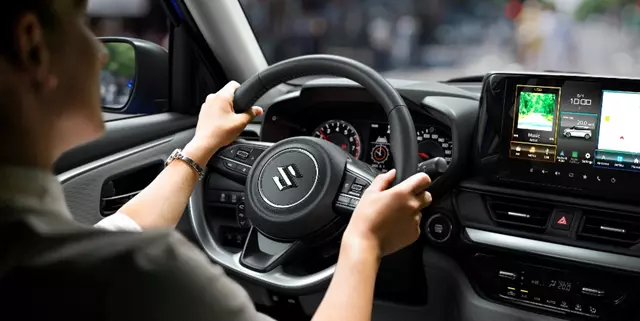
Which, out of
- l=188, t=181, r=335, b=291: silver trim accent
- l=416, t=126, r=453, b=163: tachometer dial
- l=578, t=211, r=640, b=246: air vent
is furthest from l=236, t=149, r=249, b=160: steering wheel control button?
l=578, t=211, r=640, b=246: air vent

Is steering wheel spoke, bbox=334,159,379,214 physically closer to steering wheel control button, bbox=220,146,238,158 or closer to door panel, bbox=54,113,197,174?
steering wheel control button, bbox=220,146,238,158

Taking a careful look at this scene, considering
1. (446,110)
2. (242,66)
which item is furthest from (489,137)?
(242,66)

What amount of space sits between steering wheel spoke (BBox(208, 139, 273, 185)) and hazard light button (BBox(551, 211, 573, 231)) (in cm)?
89

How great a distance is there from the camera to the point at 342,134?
2430 millimetres

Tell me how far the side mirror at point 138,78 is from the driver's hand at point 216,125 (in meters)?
0.92

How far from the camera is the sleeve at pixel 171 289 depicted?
31.5 inches

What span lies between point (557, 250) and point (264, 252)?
87 cm

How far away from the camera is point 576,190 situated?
2016 millimetres

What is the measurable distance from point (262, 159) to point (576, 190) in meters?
0.92

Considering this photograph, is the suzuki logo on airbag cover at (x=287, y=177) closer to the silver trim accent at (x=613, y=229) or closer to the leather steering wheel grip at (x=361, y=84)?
the leather steering wheel grip at (x=361, y=84)

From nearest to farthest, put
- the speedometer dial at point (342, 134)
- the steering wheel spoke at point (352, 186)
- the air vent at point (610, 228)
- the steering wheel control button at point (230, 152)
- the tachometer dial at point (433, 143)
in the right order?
1. the steering wheel spoke at point (352, 186)
2. the air vent at point (610, 228)
3. the steering wheel control button at point (230, 152)
4. the tachometer dial at point (433, 143)
5. the speedometer dial at point (342, 134)

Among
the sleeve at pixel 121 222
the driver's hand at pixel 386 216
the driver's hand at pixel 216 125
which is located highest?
the driver's hand at pixel 216 125

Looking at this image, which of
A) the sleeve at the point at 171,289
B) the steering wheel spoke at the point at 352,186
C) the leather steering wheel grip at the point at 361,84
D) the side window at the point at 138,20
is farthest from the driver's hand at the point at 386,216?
the side window at the point at 138,20

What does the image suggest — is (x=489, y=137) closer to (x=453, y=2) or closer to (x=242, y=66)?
(x=242, y=66)
